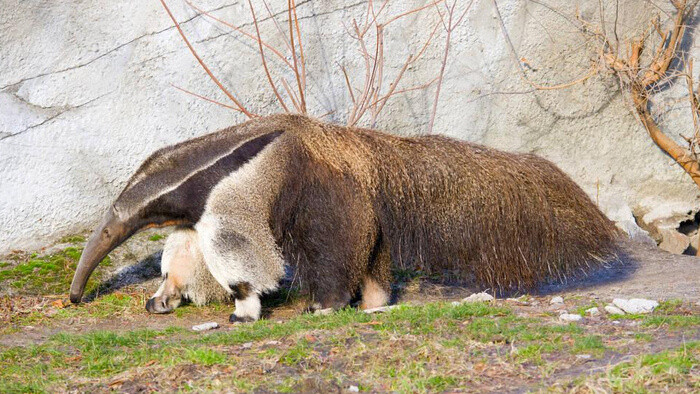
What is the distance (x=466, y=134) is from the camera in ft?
31.8

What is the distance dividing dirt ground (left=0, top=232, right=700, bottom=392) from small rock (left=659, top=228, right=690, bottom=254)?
10.2 ft

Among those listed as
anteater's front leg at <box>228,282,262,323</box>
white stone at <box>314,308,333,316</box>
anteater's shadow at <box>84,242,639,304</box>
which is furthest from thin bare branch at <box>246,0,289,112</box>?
white stone at <box>314,308,333,316</box>

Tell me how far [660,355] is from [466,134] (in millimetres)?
5699

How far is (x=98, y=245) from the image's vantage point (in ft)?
23.1

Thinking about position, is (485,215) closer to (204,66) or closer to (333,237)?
(333,237)

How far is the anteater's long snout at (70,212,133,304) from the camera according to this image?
6961mm

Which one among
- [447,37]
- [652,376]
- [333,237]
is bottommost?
[652,376]

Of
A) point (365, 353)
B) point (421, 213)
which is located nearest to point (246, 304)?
point (421, 213)

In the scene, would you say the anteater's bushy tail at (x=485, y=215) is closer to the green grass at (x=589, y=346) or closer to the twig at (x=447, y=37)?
the green grass at (x=589, y=346)

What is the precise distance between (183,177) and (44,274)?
2216 millimetres

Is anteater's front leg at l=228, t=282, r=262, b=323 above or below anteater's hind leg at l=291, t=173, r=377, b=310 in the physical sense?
below

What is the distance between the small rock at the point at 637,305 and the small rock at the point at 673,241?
14.7 feet

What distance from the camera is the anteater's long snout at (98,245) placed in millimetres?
6961

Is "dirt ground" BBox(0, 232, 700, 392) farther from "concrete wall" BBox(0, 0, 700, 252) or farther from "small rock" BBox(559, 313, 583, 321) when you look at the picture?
"concrete wall" BBox(0, 0, 700, 252)
